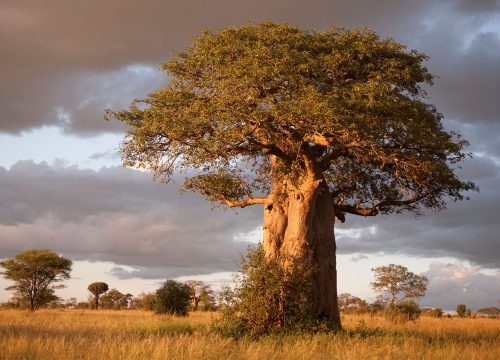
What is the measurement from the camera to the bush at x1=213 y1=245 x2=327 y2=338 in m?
17.6

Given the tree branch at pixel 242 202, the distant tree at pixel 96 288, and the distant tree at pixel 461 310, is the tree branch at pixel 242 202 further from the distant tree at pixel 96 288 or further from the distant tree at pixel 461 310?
the distant tree at pixel 96 288

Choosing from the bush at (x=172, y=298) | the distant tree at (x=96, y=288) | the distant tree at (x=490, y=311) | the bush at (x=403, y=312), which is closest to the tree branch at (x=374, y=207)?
the bush at (x=403, y=312)

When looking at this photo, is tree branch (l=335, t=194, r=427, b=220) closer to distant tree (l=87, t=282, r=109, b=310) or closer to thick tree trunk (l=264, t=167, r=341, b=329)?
thick tree trunk (l=264, t=167, r=341, b=329)

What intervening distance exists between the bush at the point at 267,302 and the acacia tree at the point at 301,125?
3.55ft

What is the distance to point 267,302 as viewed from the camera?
1759 cm

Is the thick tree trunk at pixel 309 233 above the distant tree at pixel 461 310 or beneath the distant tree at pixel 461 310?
above

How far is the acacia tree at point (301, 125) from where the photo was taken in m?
17.7

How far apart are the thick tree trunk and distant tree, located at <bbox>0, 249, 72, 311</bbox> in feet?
116

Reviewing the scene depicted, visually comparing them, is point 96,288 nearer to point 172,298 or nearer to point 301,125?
point 172,298

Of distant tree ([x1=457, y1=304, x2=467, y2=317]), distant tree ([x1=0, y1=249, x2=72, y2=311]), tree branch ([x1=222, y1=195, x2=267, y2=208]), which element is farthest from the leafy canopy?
distant tree ([x1=457, y1=304, x2=467, y2=317])

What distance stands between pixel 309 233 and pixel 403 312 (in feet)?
67.1

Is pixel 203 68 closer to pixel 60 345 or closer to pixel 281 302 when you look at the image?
pixel 281 302

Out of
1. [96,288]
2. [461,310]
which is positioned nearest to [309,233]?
[461,310]

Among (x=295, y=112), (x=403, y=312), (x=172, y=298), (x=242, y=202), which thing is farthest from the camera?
(x=172, y=298)
